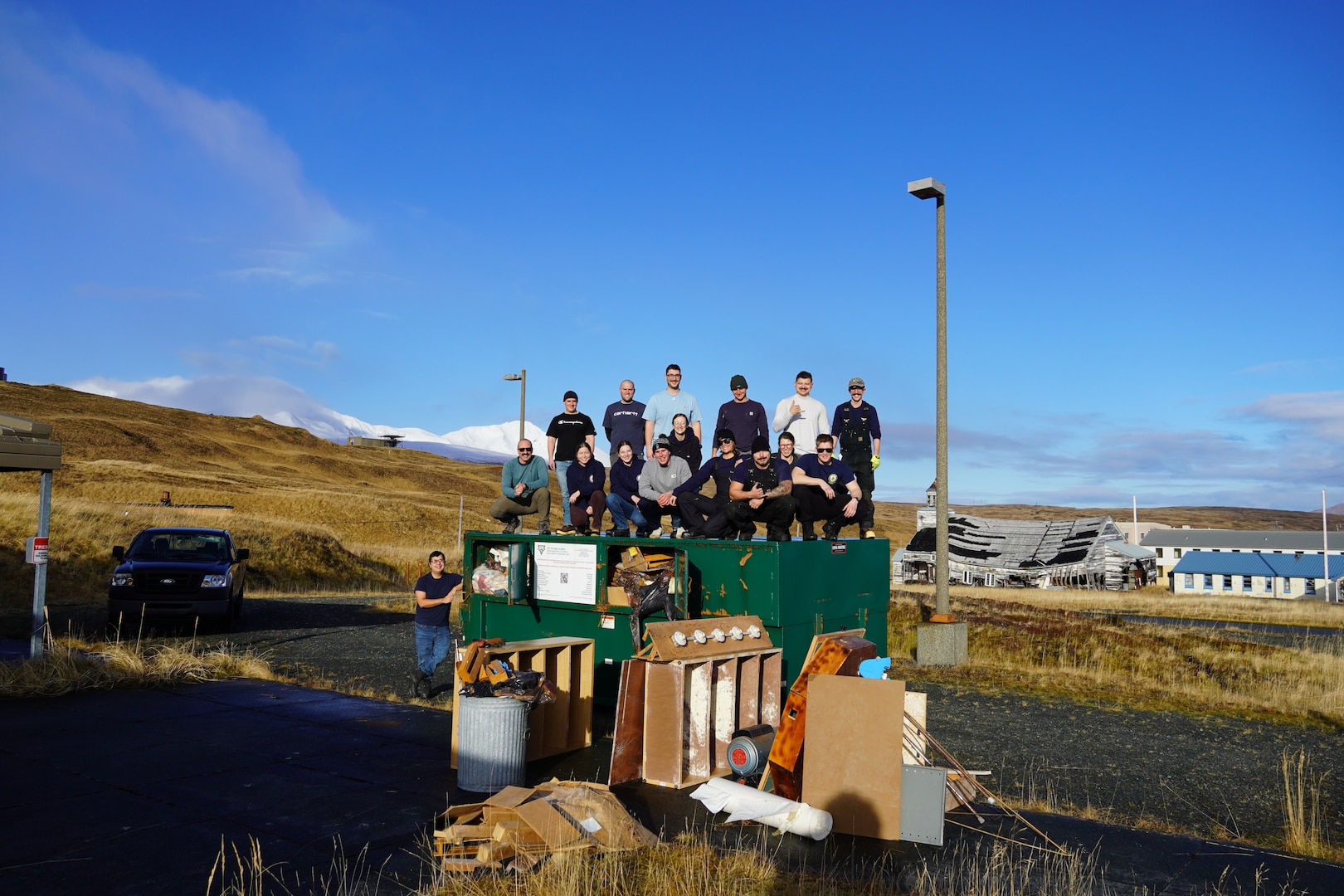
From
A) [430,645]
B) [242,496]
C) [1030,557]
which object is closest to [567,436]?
[430,645]

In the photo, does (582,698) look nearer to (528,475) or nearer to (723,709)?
(723,709)

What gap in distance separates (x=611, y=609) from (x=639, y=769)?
2.48m

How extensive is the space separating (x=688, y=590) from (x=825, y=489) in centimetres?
206

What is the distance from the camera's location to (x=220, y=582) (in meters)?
16.3

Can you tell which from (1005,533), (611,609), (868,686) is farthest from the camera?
(1005,533)

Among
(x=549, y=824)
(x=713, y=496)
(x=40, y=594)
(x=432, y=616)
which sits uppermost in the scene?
(x=713, y=496)

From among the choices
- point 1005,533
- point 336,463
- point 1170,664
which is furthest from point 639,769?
point 336,463

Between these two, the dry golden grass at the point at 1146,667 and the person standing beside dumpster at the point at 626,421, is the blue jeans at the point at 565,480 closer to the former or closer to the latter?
the person standing beside dumpster at the point at 626,421

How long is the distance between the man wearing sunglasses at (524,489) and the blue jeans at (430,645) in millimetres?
1629

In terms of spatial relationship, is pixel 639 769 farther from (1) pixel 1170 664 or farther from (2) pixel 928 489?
(2) pixel 928 489

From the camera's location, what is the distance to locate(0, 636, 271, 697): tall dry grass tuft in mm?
10352

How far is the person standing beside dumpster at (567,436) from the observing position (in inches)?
497

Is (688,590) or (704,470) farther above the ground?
(704,470)

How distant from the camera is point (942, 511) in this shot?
46.9 feet
